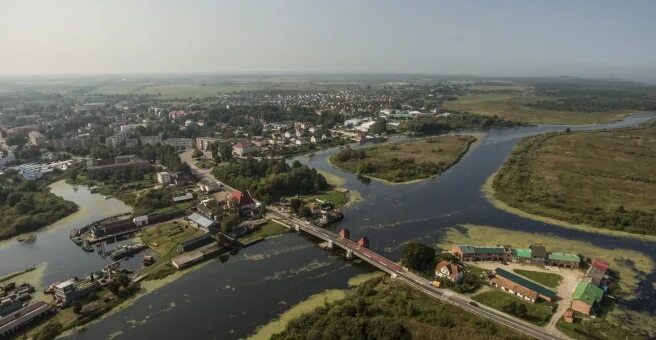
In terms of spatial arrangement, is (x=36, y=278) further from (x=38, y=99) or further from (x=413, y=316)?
(x=38, y=99)

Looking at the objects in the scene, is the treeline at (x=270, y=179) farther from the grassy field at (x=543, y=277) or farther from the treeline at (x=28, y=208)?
the grassy field at (x=543, y=277)

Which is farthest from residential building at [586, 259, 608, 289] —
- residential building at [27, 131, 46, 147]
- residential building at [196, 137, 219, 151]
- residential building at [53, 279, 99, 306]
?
residential building at [27, 131, 46, 147]

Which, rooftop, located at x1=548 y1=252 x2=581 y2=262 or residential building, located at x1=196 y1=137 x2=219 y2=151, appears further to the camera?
residential building, located at x1=196 y1=137 x2=219 y2=151

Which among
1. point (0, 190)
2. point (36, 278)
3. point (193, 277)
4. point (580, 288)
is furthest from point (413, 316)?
point (0, 190)

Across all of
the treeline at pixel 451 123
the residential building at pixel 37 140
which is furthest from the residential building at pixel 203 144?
the treeline at pixel 451 123

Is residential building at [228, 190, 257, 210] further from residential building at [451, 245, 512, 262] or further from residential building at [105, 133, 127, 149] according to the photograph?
residential building at [105, 133, 127, 149]

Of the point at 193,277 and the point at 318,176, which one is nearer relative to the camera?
the point at 193,277
